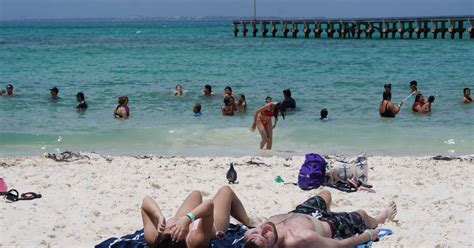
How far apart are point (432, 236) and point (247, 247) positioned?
197 cm

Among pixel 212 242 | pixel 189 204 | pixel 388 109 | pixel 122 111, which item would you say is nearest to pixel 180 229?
pixel 212 242

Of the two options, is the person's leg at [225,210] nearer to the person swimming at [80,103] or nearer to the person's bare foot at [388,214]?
the person's bare foot at [388,214]

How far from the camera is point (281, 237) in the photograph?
4875mm

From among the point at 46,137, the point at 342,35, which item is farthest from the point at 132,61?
the point at 342,35

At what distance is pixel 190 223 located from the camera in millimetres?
4820

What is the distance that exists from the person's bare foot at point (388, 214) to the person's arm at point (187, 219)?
178 cm

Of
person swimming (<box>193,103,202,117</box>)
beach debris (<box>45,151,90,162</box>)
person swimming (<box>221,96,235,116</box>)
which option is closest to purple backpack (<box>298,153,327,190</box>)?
beach debris (<box>45,151,90,162</box>)

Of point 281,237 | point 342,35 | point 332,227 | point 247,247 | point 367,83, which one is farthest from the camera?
point 342,35

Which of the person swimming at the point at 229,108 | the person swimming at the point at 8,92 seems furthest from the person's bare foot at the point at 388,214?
the person swimming at the point at 8,92

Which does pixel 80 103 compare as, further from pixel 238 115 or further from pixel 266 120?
pixel 266 120

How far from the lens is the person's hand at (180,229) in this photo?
4727 mm

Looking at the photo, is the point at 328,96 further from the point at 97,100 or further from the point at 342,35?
the point at 342,35

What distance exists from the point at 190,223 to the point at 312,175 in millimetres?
2700

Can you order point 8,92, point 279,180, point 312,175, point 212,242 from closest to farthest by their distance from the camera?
1. point 212,242
2. point 312,175
3. point 279,180
4. point 8,92
